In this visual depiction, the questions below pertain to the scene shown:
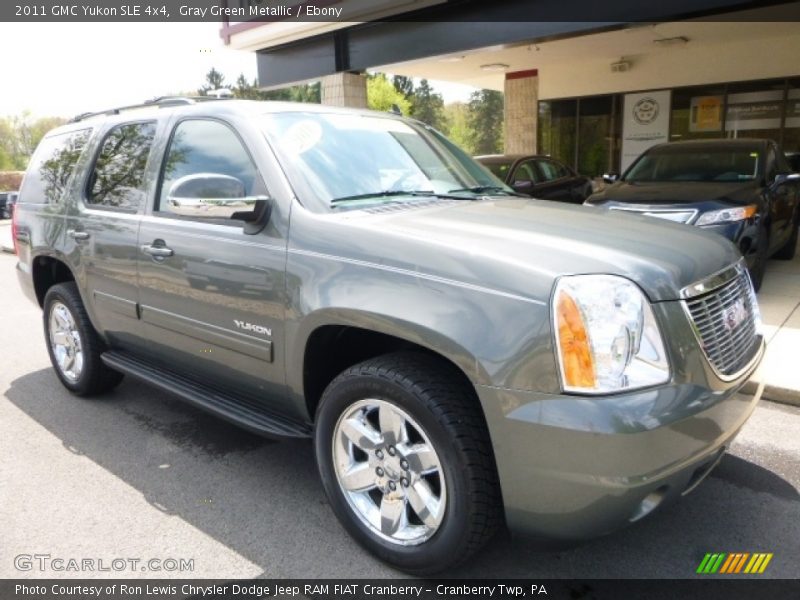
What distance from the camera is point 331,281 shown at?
8.43 feet

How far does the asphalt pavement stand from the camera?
2623 millimetres

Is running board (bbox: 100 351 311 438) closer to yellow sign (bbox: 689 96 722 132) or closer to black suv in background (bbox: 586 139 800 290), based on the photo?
black suv in background (bbox: 586 139 800 290)

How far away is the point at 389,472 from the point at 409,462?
0.15 metres

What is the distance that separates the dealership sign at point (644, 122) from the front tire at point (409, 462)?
14.4 m

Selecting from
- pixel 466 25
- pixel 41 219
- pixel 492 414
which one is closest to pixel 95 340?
pixel 41 219

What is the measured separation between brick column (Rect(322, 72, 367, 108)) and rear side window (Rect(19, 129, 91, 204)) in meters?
7.86

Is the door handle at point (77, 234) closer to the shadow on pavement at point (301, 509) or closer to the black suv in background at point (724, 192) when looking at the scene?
the shadow on pavement at point (301, 509)

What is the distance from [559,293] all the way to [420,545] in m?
1.14

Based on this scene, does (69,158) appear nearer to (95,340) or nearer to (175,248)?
(95,340)

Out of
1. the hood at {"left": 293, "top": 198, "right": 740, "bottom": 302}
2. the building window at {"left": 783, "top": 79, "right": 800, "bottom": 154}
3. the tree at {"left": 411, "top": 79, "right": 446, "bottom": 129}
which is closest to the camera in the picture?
the hood at {"left": 293, "top": 198, "right": 740, "bottom": 302}

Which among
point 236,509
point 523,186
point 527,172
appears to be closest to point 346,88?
point 527,172

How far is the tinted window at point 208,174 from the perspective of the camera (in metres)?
2.78

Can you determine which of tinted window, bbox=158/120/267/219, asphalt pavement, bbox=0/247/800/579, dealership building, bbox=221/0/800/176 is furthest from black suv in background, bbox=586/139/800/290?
tinted window, bbox=158/120/267/219

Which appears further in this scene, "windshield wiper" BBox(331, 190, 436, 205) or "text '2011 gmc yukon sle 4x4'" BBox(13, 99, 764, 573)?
"windshield wiper" BBox(331, 190, 436, 205)
